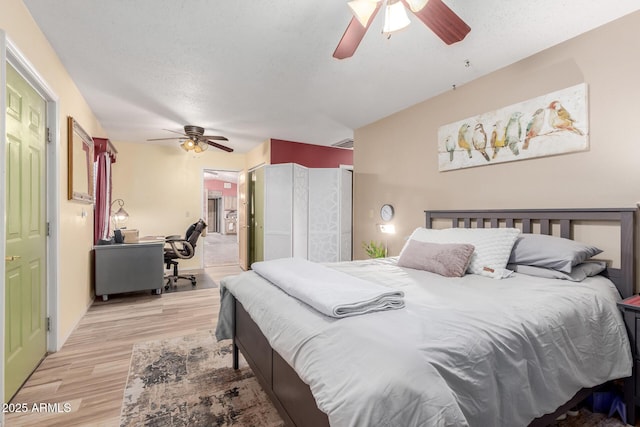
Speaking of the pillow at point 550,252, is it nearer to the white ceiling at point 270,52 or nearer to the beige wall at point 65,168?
the white ceiling at point 270,52

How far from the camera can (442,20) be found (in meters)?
1.58

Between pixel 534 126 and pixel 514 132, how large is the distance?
158mm

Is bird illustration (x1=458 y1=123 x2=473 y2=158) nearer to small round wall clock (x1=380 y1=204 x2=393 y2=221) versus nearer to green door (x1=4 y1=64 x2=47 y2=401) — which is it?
small round wall clock (x1=380 y1=204 x2=393 y2=221)

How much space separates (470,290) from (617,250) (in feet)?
4.16

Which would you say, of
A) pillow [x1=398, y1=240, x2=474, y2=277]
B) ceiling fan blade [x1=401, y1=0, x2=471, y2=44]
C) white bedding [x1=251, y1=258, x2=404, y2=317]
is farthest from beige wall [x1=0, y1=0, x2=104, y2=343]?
pillow [x1=398, y1=240, x2=474, y2=277]

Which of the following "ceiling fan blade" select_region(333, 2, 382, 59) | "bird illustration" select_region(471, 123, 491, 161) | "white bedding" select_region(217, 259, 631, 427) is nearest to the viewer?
"white bedding" select_region(217, 259, 631, 427)

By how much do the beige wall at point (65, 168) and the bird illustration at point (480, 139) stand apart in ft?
11.8

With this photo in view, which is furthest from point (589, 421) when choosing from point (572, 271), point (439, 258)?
point (439, 258)

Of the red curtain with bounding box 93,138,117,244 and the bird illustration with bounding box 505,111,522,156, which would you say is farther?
the red curtain with bounding box 93,138,117,244

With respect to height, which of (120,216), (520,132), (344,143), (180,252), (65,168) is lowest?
(180,252)

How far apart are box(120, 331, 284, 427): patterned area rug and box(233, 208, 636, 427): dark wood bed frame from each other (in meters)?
0.20

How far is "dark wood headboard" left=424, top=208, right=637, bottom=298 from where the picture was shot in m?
1.98

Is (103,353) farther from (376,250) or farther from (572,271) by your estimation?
(572,271)

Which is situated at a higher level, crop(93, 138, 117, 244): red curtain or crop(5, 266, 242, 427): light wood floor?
crop(93, 138, 117, 244): red curtain
